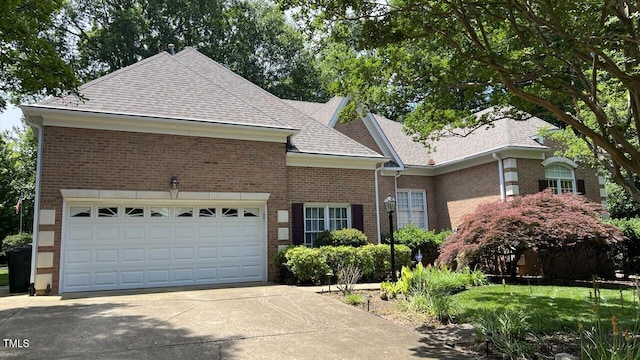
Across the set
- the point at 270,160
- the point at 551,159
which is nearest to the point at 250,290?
the point at 270,160

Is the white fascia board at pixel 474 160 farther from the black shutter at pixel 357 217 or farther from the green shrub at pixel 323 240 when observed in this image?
the green shrub at pixel 323 240

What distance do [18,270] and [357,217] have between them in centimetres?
987

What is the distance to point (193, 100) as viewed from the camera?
43.4ft

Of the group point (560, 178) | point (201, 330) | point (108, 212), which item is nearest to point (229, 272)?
point (108, 212)

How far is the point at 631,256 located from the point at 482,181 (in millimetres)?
5788

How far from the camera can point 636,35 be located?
6.36 metres

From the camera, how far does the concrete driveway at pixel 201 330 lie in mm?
5824

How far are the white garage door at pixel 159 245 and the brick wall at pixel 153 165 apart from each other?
1.37 ft

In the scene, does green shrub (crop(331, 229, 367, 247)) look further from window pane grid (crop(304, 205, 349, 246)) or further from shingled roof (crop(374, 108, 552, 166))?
shingled roof (crop(374, 108, 552, 166))

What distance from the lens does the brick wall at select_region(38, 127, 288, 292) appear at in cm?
1082

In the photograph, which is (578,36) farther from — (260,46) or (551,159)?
(260,46)

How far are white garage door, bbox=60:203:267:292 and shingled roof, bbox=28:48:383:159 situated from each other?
8.57ft

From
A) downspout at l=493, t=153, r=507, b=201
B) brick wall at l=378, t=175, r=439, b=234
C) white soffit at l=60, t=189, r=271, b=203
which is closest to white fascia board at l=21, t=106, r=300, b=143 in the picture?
white soffit at l=60, t=189, r=271, b=203

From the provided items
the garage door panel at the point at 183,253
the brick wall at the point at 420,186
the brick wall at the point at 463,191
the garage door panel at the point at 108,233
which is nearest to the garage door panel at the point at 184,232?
the garage door panel at the point at 183,253
